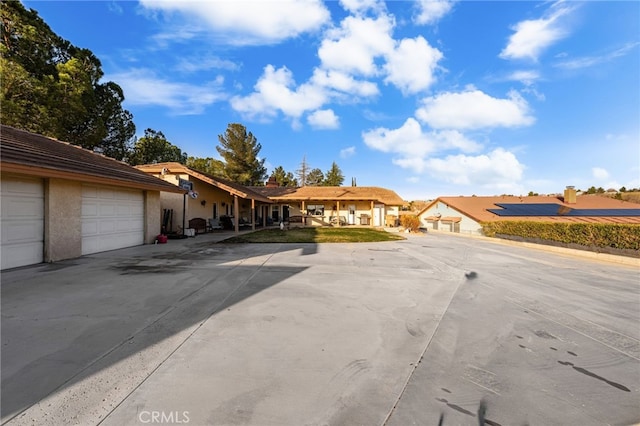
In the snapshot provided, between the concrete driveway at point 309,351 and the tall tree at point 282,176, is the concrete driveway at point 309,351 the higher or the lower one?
the lower one

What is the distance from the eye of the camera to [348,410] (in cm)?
209

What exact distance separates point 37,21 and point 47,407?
968 inches

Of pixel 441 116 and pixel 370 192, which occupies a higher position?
pixel 441 116

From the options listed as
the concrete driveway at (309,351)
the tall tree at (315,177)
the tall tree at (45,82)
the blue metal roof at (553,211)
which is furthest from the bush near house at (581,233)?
the tall tree at (315,177)

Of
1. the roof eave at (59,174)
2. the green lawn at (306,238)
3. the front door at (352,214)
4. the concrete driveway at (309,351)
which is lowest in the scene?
the concrete driveway at (309,351)

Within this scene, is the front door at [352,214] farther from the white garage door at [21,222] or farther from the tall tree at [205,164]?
the tall tree at [205,164]

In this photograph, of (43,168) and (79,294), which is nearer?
(79,294)

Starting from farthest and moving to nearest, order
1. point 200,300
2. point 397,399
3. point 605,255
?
point 605,255, point 200,300, point 397,399

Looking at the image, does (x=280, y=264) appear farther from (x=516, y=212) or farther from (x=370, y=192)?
(x=370, y=192)

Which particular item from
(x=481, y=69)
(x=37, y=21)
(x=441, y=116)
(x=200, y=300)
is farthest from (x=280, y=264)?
(x=37, y=21)

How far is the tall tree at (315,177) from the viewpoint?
5647 centimetres

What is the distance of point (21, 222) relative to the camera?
6.75m

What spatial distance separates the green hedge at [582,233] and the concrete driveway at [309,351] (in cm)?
618

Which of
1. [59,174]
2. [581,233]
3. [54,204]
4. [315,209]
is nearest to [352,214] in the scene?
[315,209]
